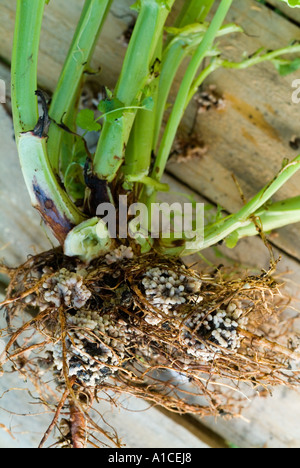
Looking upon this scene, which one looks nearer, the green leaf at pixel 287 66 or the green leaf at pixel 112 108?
the green leaf at pixel 112 108

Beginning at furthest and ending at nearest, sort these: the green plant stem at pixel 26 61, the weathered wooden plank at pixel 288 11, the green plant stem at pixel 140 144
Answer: the weathered wooden plank at pixel 288 11, the green plant stem at pixel 140 144, the green plant stem at pixel 26 61

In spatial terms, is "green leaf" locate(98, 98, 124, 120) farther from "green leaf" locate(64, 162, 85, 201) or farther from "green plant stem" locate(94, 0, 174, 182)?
"green leaf" locate(64, 162, 85, 201)

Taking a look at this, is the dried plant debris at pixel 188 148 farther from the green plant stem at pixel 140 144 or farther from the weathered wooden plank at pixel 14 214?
the weathered wooden plank at pixel 14 214

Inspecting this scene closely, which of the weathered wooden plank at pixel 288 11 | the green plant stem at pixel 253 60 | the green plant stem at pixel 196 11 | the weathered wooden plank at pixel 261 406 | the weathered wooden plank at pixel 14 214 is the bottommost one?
the weathered wooden plank at pixel 261 406

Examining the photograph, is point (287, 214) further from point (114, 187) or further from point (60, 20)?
point (60, 20)

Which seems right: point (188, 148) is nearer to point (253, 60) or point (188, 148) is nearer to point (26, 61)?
point (253, 60)

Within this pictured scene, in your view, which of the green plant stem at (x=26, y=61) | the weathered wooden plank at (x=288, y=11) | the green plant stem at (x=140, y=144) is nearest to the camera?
the green plant stem at (x=26, y=61)

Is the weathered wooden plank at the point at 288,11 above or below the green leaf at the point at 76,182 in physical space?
above

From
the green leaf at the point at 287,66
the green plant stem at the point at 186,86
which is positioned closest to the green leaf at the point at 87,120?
the green plant stem at the point at 186,86
